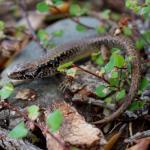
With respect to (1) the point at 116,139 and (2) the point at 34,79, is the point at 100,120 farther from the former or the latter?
(2) the point at 34,79

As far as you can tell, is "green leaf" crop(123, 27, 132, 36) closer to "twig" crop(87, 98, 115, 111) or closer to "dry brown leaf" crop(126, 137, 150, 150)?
"twig" crop(87, 98, 115, 111)

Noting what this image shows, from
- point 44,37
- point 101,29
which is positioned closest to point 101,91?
point 44,37

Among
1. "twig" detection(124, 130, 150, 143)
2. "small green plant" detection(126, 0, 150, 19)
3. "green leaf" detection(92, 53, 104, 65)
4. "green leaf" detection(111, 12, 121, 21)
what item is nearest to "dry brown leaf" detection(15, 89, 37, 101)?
"green leaf" detection(92, 53, 104, 65)

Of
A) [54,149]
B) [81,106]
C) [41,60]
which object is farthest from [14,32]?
[54,149]

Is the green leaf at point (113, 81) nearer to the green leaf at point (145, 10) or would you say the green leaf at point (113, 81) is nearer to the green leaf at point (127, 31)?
the green leaf at point (145, 10)

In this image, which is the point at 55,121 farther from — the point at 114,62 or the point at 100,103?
the point at 100,103

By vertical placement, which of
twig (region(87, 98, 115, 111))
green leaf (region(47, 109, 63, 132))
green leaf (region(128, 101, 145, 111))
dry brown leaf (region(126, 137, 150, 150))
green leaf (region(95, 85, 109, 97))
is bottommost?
twig (region(87, 98, 115, 111))

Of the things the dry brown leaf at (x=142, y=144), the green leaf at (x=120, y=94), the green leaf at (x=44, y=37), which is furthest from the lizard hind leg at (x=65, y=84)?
the dry brown leaf at (x=142, y=144)
